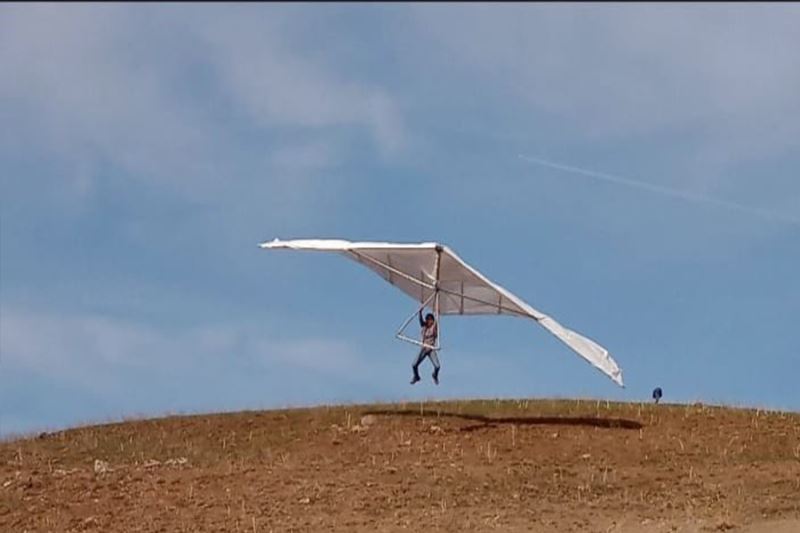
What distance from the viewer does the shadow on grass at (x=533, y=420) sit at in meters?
26.9

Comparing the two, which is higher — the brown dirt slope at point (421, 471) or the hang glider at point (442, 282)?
the hang glider at point (442, 282)

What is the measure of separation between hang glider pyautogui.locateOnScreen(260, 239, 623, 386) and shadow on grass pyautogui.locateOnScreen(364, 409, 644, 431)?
90cm

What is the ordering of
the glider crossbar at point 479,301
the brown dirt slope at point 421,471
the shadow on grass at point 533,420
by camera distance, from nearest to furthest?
the brown dirt slope at point 421,471
the shadow on grass at point 533,420
the glider crossbar at point 479,301

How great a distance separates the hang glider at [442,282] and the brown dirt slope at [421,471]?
4.63ft

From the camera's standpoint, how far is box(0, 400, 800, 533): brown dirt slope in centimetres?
2139

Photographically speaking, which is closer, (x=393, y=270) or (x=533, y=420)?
(x=533, y=420)

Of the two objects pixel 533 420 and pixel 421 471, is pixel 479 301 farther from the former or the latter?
pixel 421 471

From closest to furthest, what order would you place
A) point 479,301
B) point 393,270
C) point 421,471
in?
point 421,471, point 479,301, point 393,270

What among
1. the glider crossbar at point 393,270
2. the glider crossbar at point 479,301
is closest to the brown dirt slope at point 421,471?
the glider crossbar at point 479,301

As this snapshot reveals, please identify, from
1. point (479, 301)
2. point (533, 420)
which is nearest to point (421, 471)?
point (533, 420)

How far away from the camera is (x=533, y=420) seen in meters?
27.4

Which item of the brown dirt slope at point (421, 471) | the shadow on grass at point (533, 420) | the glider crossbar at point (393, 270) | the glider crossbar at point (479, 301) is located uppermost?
the glider crossbar at point (393, 270)

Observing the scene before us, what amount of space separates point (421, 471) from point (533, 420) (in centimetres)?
398

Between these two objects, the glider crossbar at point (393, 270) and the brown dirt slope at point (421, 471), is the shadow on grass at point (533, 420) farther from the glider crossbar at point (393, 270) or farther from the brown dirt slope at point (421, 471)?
the glider crossbar at point (393, 270)
